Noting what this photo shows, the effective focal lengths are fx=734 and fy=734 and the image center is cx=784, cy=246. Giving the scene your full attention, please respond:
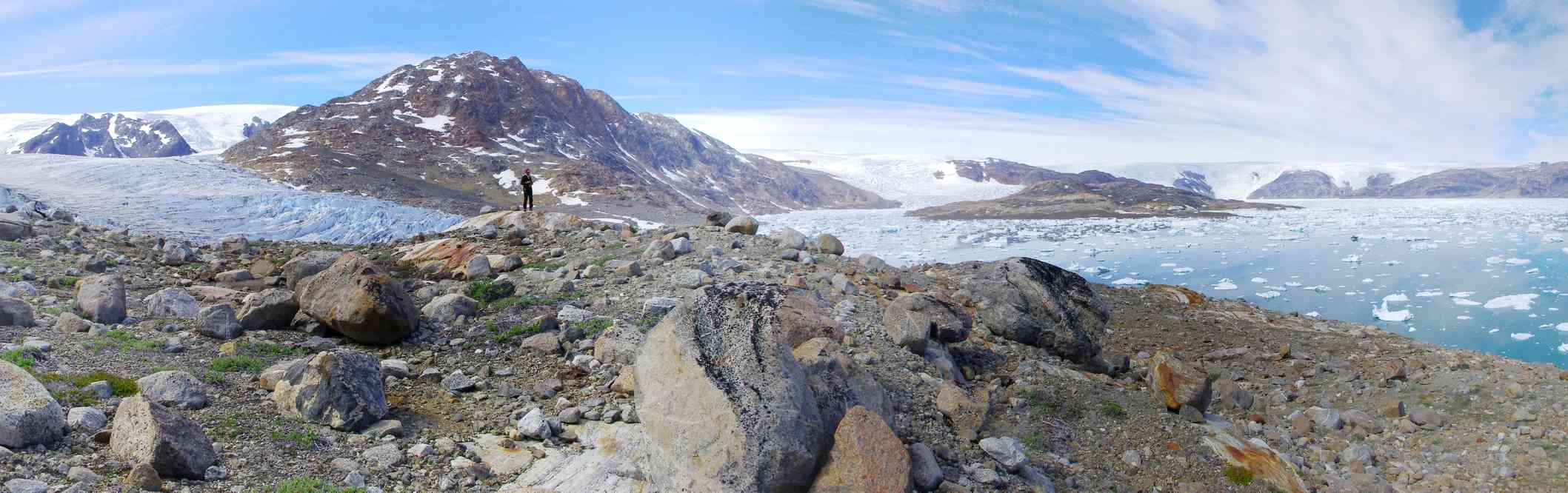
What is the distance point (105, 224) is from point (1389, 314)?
33493 millimetres

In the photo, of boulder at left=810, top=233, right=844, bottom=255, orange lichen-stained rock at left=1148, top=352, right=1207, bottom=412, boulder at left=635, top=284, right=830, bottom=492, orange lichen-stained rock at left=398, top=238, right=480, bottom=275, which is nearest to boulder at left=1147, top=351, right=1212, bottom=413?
orange lichen-stained rock at left=1148, top=352, right=1207, bottom=412

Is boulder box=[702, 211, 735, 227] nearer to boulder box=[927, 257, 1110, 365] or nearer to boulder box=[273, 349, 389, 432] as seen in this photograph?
boulder box=[927, 257, 1110, 365]

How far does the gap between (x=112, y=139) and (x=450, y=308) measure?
176m

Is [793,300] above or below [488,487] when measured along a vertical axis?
above

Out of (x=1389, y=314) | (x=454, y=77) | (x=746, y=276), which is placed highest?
(x=454, y=77)

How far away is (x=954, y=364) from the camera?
760 centimetres

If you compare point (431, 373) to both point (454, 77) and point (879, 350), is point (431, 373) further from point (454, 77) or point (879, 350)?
point (454, 77)

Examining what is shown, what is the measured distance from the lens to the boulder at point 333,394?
5297mm

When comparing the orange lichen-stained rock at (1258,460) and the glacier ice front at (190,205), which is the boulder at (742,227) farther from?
the glacier ice front at (190,205)

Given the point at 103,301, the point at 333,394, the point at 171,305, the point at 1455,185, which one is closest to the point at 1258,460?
the point at 333,394

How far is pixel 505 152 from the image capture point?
76.5m

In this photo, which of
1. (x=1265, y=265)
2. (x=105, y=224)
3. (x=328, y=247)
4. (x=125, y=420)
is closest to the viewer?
(x=125, y=420)

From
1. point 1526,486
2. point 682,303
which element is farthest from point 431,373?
point 1526,486

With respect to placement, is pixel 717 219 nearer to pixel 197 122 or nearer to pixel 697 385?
pixel 697 385
